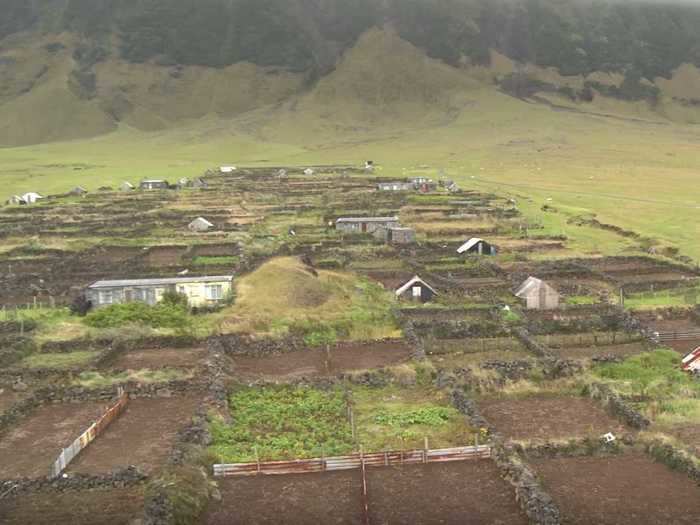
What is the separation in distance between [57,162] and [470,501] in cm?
16087

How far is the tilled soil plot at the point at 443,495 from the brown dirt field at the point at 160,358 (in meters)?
13.9

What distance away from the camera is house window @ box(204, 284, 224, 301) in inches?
1740

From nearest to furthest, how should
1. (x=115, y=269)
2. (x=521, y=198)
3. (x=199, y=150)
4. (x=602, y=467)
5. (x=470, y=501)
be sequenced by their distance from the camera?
1. (x=470, y=501)
2. (x=602, y=467)
3. (x=115, y=269)
4. (x=521, y=198)
5. (x=199, y=150)

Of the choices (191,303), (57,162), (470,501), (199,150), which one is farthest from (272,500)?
(199,150)

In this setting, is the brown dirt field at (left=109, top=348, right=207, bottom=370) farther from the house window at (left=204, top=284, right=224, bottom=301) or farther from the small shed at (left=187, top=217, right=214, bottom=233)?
the small shed at (left=187, top=217, right=214, bottom=233)

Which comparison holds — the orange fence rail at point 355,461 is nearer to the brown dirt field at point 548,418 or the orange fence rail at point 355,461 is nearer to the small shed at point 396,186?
the brown dirt field at point 548,418

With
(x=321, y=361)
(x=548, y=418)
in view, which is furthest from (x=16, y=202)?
(x=548, y=418)

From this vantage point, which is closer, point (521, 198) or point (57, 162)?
point (521, 198)

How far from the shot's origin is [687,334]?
37.1 meters

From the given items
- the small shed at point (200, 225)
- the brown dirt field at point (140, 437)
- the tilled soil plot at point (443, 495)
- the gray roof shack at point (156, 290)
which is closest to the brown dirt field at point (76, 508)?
the brown dirt field at point (140, 437)

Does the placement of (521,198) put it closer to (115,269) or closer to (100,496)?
(115,269)

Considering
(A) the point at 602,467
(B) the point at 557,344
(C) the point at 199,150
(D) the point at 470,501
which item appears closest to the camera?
(D) the point at 470,501

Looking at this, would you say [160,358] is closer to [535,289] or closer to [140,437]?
[140,437]

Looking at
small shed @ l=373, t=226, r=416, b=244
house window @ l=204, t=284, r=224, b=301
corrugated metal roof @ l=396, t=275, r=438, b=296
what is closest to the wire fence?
house window @ l=204, t=284, r=224, b=301
